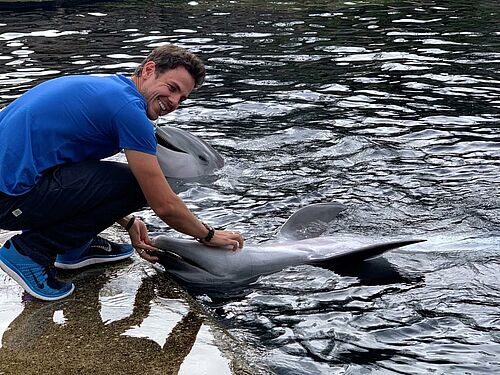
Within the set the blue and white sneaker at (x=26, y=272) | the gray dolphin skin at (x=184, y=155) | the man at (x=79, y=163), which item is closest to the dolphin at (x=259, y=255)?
the man at (x=79, y=163)

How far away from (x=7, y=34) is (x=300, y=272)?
518 inches

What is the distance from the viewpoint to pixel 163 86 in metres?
4.99

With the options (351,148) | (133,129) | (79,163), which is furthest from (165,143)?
(133,129)

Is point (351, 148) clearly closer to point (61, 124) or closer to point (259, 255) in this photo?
point (259, 255)

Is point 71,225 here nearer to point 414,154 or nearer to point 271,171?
point 271,171

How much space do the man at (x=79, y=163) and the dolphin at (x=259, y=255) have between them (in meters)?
0.48

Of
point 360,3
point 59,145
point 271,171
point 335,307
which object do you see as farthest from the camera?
point 360,3

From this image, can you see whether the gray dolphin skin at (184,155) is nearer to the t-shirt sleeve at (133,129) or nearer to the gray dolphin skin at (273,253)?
the gray dolphin skin at (273,253)

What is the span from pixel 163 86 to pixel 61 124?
0.63 meters

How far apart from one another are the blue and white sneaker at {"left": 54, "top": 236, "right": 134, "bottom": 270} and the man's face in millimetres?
1176

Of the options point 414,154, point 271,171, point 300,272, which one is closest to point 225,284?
point 300,272

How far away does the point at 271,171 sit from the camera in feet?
27.6

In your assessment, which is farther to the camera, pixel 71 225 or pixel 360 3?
pixel 360 3

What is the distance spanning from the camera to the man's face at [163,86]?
4.99m
